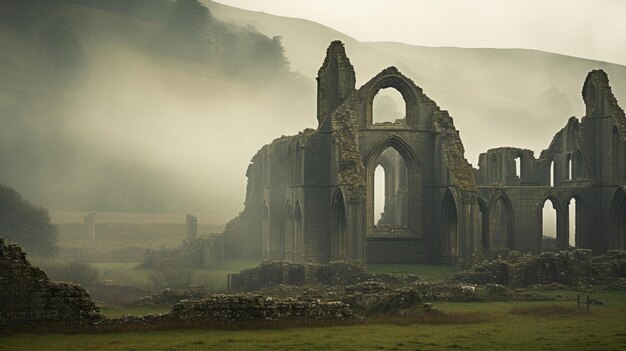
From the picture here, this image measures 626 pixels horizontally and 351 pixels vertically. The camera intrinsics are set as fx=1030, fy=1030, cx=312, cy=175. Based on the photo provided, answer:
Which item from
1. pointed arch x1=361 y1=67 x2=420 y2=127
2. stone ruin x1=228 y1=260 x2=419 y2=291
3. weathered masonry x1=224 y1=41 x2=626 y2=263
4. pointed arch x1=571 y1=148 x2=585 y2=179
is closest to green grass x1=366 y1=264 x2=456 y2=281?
weathered masonry x1=224 y1=41 x2=626 y2=263

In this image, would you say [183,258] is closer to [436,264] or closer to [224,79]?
[436,264]

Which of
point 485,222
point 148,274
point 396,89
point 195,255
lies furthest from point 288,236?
point 396,89

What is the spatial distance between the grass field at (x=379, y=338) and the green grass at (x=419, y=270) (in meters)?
16.3

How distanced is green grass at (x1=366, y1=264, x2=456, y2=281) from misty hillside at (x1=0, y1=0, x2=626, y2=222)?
47019 millimetres

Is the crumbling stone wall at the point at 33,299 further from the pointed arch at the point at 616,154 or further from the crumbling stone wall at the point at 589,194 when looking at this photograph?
the pointed arch at the point at 616,154

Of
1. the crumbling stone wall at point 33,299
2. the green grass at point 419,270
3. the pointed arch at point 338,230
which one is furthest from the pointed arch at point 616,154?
the crumbling stone wall at point 33,299

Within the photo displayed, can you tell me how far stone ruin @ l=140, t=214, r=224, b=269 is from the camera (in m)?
58.8

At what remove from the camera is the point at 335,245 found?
52.7m

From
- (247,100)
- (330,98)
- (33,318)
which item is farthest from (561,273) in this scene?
(247,100)

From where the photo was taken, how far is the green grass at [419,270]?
46.4 m

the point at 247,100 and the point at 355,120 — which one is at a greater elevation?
the point at 247,100

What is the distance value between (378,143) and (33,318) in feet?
93.1

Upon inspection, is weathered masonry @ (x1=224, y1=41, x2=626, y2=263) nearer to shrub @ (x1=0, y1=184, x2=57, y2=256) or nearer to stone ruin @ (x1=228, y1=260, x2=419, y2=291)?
stone ruin @ (x1=228, y1=260, x2=419, y2=291)

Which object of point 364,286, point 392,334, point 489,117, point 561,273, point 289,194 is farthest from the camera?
point 489,117
